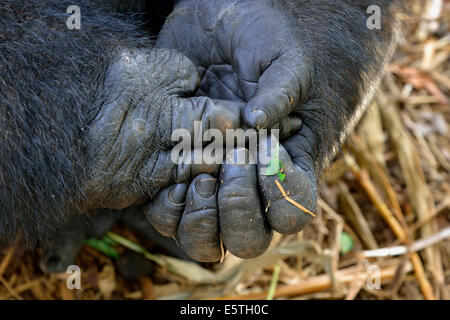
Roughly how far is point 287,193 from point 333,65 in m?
0.32

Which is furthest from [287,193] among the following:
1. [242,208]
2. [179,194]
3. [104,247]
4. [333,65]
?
[104,247]

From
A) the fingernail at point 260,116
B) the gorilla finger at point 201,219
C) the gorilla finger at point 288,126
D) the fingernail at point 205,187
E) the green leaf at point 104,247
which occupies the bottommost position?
the green leaf at point 104,247

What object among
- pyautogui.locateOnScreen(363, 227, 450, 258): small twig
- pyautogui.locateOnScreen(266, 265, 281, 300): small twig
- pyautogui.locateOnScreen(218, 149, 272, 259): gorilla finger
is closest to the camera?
pyautogui.locateOnScreen(218, 149, 272, 259): gorilla finger

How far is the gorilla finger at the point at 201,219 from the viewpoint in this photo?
82cm

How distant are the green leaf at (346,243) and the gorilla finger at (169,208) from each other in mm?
703

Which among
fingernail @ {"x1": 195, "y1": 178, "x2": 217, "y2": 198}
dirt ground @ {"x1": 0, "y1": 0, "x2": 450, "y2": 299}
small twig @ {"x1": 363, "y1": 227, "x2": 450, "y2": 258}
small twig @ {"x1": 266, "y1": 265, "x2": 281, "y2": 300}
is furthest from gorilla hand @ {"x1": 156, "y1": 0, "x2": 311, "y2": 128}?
small twig @ {"x1": 363, "y1": 227, "x2": 450, "y2": 258}

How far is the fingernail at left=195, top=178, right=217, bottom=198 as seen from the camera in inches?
32.3

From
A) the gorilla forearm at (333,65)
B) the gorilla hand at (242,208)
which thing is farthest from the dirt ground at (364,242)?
the gorilla hand at (242,208)

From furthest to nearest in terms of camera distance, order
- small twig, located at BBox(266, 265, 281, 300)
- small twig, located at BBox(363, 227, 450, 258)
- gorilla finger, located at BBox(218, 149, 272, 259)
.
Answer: small twig, located at BBox(363, 227, 450, 258) → small twig, located at BBox(266, 265, 281, 300) → gorilla finger, located at BBox(218, 149, 272, 259)

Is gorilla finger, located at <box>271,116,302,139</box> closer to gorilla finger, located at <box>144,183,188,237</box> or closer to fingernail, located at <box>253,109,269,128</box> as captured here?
fingernail, located at <box>253,109,269,128</box>

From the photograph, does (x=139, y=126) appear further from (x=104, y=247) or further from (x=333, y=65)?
(x=104, y=247)

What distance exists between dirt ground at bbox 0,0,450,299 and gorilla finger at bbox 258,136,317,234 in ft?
1.26

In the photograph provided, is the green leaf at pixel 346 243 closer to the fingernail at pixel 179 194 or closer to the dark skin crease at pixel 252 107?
the dark skin crease at pixel 252 107
